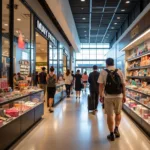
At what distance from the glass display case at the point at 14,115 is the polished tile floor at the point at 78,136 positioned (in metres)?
0.19

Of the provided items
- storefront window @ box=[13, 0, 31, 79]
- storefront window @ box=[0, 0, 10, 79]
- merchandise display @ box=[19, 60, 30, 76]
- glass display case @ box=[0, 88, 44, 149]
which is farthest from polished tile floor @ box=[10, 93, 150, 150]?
storefront window @ box=[13, 0, 31, 79]

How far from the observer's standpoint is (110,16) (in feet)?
43.3

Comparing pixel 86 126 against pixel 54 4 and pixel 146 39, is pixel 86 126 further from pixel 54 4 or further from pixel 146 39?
pixel 54 4

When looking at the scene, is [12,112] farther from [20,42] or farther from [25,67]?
[25,67]

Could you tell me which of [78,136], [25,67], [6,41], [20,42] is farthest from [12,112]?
[25,67]

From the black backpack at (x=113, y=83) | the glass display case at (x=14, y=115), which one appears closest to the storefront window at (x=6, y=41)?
the glass display case at (x=14, y=115)

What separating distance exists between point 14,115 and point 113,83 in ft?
6.44

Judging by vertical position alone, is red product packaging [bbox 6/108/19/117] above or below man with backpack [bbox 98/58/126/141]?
below

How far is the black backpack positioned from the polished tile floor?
3.09 ft

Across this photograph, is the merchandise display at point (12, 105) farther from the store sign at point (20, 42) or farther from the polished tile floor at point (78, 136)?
the store sign at point (20, 42)

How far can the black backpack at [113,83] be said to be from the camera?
4.18m

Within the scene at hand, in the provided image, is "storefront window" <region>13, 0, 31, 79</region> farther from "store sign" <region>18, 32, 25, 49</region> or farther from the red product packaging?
the red product packaging

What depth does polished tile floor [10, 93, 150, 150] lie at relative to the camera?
148 inches

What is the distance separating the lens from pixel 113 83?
4.18 meters
